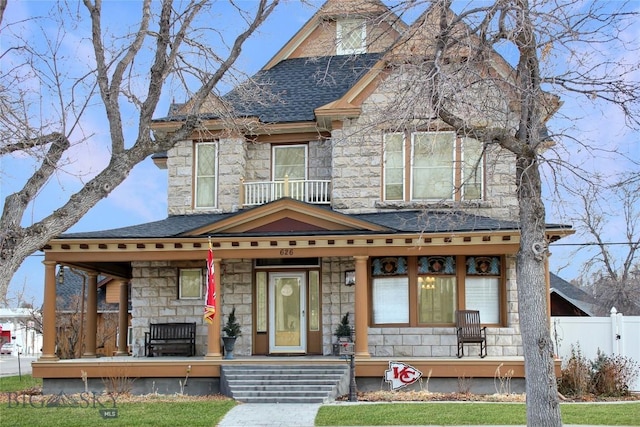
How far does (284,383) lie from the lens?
51.0 feet

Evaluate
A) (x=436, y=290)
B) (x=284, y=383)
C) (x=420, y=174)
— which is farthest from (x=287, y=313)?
(x=420, y=174)

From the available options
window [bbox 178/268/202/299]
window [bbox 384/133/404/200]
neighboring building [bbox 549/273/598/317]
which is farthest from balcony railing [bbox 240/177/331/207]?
neighboring building [bbox 549/273/598/317]

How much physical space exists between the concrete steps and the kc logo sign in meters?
0.90

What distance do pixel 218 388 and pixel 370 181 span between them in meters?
6.14

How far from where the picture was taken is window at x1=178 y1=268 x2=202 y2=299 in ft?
62.2

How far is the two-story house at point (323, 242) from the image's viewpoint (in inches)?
650

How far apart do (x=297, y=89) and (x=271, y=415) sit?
10.7 m

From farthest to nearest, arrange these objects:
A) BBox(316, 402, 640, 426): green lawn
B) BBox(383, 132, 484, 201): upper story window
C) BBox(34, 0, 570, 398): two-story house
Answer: BBox(383, 132, 484, 201): upper story window < BBox(34, 0, 570, 398): two-story house < BBox(316, 402, 640, 426): green lawn

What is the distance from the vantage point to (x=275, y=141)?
786 inches

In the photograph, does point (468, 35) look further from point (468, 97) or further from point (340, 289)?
point (340, 289)

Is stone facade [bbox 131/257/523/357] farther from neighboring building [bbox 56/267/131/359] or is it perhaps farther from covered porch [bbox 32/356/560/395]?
neighboring building [bbox 56/267/131/359]

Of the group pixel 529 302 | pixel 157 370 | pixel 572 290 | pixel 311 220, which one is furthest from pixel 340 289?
pixel 572 290

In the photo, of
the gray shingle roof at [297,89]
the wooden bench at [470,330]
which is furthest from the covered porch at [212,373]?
the gray shingle roof at [297,89]

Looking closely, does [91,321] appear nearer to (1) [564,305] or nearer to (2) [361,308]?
(2) [361,308]
